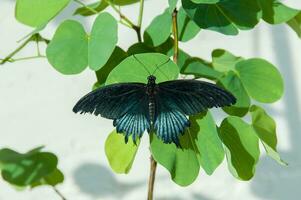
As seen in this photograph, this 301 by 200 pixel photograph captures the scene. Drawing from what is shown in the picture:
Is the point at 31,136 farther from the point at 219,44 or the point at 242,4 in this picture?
the point at 242,4

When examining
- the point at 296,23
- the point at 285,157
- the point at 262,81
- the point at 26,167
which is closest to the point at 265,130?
the point at 262,81

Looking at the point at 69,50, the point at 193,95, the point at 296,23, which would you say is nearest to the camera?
the point at 193,95

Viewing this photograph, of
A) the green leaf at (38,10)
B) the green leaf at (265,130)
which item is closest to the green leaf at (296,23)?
the green leaf at (265,130)

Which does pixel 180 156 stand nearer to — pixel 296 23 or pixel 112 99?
pixel 112 99

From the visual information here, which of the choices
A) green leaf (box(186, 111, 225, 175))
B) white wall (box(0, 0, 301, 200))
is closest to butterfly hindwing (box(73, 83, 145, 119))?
green leaf (box(186, 111, 225, 175))

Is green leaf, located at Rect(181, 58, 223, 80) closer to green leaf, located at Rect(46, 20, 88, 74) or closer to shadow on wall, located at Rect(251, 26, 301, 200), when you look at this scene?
green leaf, located at Rect(46, 20, 88, 74)

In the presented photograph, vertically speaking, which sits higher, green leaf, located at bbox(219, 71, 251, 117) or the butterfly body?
the butterfly body
